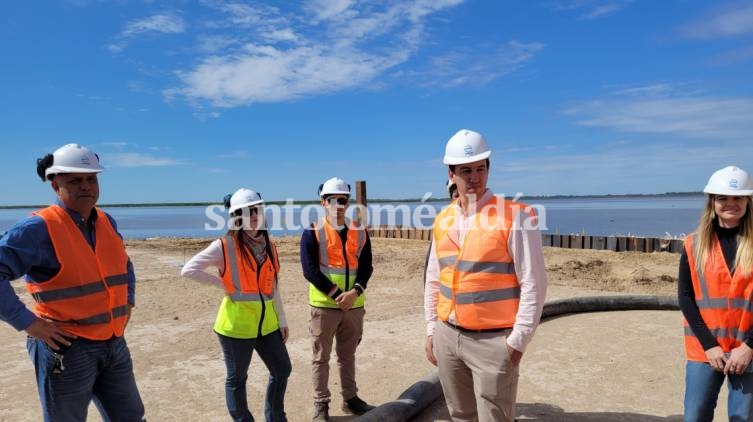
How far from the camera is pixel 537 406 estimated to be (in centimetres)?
442

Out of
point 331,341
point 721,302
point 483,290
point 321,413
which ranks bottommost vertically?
point 321,413

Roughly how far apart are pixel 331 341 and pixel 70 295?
7.15 ft

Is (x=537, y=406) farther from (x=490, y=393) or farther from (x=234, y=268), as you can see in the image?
(x=234, y=268)

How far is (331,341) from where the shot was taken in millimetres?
4285

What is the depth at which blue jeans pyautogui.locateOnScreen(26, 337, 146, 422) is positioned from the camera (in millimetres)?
2596

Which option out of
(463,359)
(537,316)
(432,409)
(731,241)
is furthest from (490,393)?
(432,409)

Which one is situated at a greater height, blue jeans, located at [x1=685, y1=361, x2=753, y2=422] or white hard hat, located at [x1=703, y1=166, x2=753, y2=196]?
white hard hat, located at [x1=703, y1=166, x2=753, y2=196]

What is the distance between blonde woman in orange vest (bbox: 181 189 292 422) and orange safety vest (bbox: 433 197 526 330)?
5.04 ft

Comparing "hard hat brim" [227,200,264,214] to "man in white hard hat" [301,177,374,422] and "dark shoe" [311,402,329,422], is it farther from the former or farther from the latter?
"dark shoe" [311,402,329,422]

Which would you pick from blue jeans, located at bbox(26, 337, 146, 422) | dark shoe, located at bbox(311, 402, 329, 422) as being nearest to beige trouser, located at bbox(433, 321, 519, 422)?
dark shoe, located at bbox(311, 402, 329, 422)

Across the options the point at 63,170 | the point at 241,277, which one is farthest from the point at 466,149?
the point at 63,170

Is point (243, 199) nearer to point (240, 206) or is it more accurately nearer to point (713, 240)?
point (240, 206)

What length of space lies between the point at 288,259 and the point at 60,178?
43.3 feet

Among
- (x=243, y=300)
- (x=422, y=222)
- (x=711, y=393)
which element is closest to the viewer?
(x=711, y=393)
